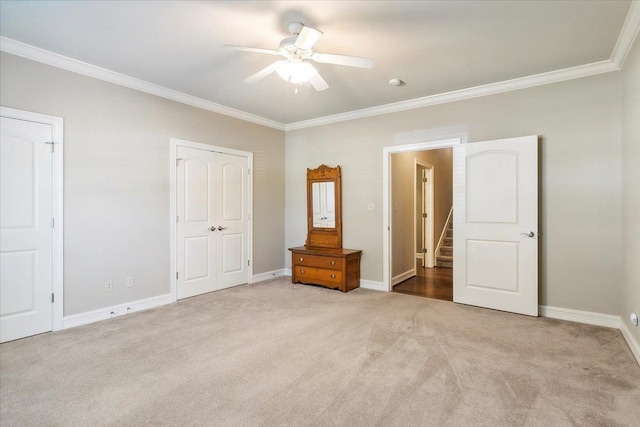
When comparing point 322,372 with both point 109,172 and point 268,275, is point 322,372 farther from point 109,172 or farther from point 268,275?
point 268,275

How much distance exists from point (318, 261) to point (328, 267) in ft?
0.61

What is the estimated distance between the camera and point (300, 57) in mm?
2709

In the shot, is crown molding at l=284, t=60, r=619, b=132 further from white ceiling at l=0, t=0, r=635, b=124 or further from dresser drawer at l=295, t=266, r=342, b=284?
dresser drawer at l=295, t=266, r=342, b=284

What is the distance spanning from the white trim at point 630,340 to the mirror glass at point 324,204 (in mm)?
3494

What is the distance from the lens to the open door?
3.51m

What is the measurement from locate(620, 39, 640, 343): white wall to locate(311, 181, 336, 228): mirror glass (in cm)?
340

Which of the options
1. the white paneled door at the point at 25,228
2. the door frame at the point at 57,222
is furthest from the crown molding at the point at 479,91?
the white paneled door at the point at 25,228

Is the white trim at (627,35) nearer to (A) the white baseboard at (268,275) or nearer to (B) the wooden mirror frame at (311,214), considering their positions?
(B) the wooden mirror frame at (311,214)

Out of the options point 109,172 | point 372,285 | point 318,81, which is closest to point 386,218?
point 372,285

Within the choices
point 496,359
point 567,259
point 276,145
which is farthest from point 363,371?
point 276,145

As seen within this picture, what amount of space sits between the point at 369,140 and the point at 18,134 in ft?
13.1

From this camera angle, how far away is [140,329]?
3.18 meters

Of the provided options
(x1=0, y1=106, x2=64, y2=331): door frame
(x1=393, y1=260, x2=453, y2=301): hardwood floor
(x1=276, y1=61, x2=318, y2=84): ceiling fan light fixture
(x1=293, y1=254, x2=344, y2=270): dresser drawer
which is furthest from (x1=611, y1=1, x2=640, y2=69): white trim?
(x1=0, y1=106, x2=64, y2=331): door frame

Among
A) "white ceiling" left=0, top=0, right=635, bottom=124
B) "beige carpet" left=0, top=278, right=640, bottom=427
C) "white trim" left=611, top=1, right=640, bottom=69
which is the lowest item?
"beige carpet" left=0, top=278, right=640, bottom=427
